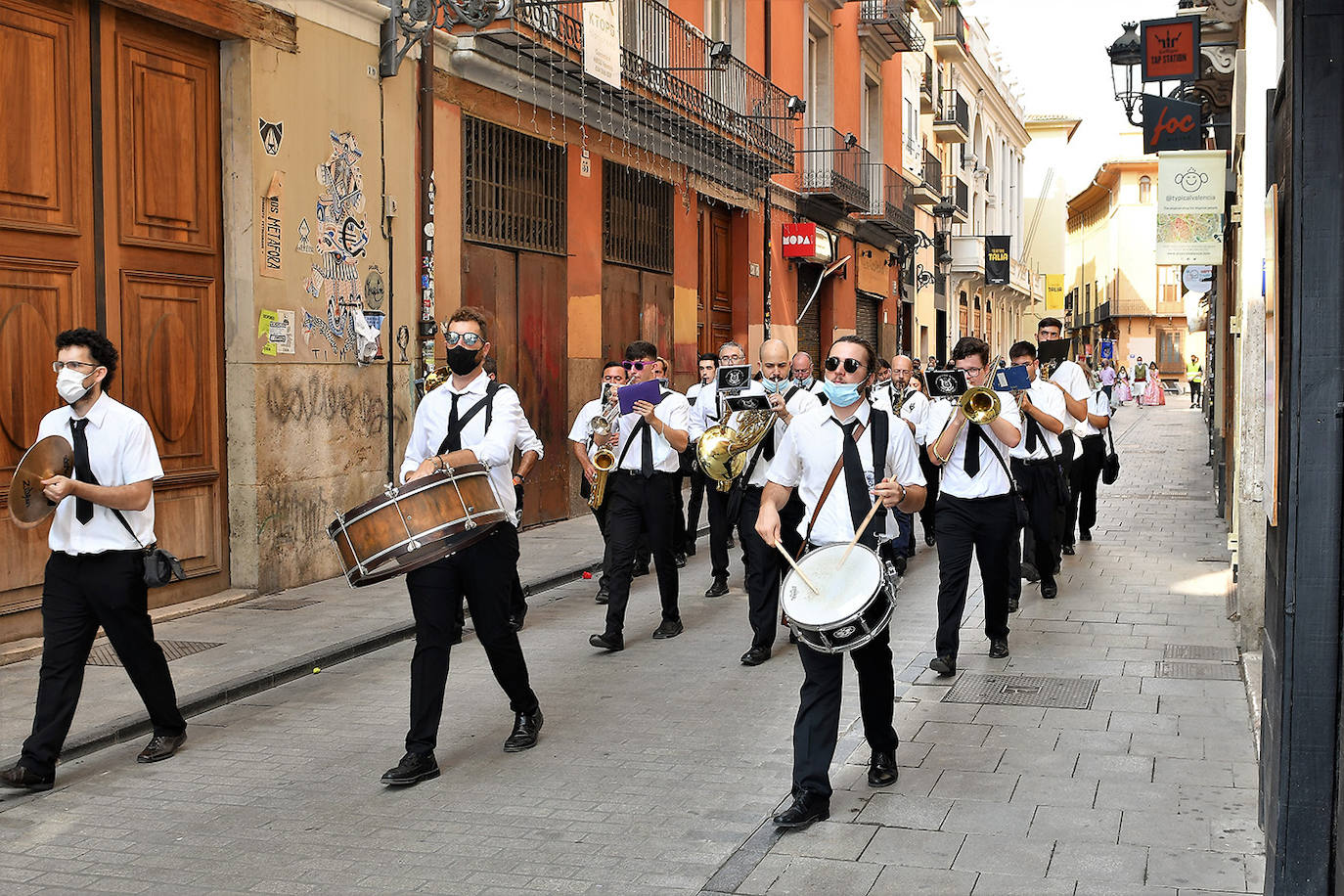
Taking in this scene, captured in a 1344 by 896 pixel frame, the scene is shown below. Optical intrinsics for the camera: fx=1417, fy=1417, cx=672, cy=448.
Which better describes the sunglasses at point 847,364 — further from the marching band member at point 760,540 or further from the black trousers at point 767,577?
the black trousers at point 767,577

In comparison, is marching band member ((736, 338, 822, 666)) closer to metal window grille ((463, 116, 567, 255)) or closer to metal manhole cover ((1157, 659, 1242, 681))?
metal manhole cover ((1157, 659, 1242, 681))

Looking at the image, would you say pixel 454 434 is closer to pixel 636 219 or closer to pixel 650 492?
pixel 650 492

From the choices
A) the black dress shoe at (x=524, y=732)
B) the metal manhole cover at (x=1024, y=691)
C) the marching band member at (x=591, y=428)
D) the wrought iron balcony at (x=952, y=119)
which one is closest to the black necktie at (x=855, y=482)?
the black dress shoe at (x=524, y=732)

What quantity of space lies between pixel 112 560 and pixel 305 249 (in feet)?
18.0

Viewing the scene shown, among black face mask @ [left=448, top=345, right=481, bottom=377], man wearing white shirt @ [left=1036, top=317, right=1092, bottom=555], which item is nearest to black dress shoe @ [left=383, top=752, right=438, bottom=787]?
black face mask @ [left=448, top=345, right=481, bottom=377]

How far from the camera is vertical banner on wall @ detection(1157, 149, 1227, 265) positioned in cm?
1175

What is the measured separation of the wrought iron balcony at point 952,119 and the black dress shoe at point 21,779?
35749mm

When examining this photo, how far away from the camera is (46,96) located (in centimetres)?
900

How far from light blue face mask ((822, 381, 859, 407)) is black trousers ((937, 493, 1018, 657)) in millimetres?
2446

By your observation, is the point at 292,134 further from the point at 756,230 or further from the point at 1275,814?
the point at 756,230

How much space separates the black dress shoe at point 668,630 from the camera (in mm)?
9297

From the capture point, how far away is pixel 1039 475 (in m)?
10.7

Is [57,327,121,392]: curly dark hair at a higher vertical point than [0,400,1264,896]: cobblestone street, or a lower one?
higher

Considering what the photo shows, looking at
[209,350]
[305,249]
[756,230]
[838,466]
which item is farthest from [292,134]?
[756,230]
